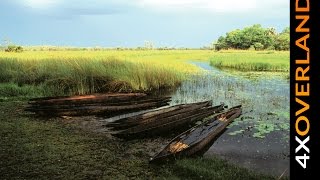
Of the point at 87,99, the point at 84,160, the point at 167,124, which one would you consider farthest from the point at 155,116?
the point at 84,160

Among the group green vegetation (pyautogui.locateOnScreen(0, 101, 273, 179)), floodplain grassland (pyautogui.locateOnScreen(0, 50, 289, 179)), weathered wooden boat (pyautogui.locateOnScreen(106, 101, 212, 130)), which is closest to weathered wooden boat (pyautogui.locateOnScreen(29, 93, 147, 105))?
floodplain grassland (pyautogui.locateOnScreen(0, 50, 289, 179))

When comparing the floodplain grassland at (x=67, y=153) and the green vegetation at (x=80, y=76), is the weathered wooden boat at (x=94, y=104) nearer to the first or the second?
the floodplain grassland at (x=67, y=153)

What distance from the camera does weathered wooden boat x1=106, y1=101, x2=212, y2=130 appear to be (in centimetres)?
1127

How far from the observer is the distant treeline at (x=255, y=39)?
3472 inches

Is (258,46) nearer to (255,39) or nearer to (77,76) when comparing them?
(255,39)

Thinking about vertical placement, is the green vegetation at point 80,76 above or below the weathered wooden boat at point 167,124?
above

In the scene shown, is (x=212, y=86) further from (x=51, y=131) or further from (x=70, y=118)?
(x=51, y=131)

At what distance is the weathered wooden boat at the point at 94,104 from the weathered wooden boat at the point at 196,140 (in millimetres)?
3817

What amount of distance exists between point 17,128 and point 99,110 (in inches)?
138

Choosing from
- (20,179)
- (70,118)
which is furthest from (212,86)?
(20,179)

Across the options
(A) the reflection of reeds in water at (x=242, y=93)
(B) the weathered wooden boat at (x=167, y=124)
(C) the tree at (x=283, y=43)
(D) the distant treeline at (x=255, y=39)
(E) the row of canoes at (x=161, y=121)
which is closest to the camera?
(B) the weathered wooden boat at (x=167, y=124)

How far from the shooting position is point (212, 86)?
2262 cm

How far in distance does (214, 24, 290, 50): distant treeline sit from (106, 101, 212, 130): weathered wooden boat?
7446 centimetres

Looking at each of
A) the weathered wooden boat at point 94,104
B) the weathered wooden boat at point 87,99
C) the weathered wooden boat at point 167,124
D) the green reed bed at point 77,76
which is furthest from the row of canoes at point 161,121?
the green reed bed at point 77,76
